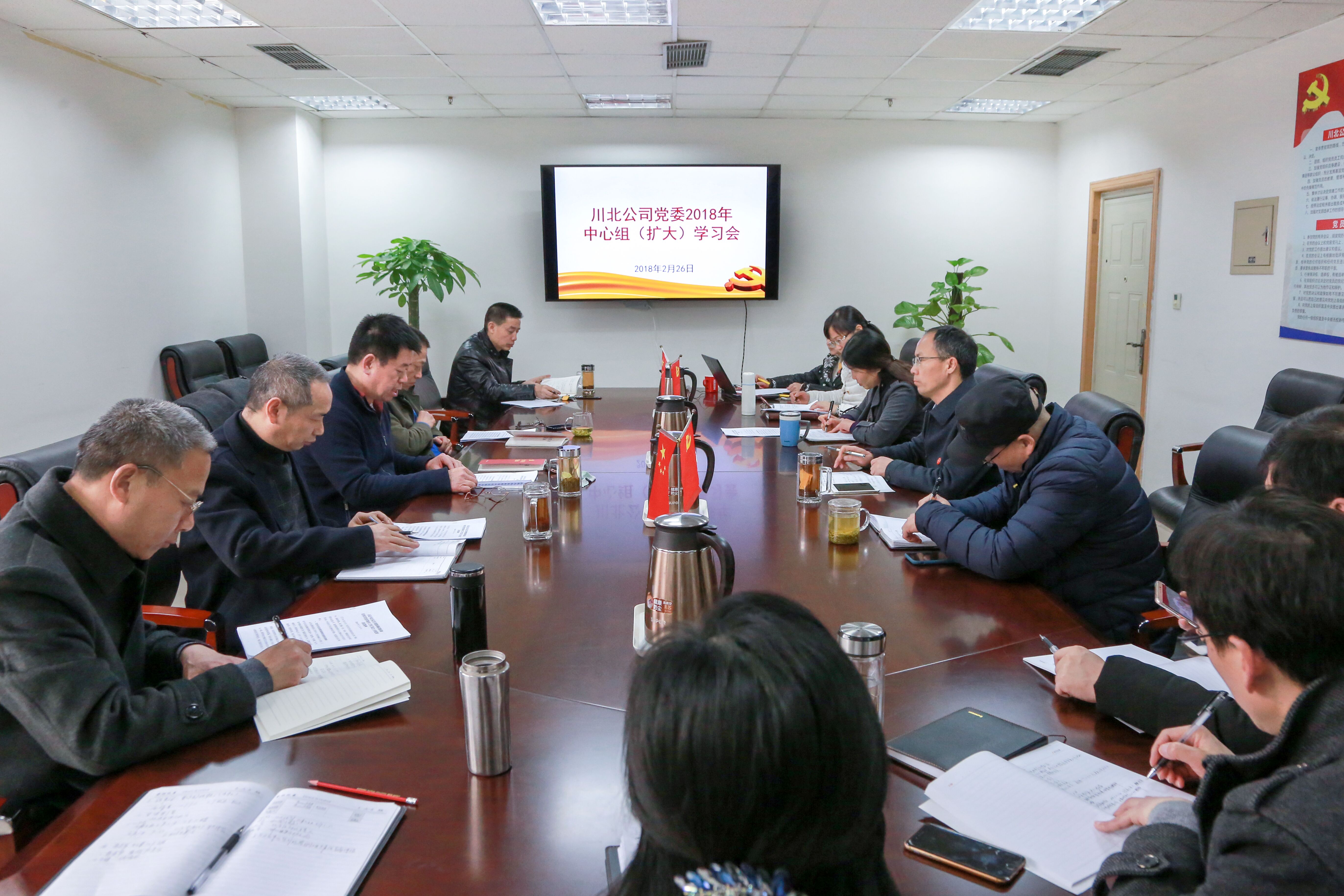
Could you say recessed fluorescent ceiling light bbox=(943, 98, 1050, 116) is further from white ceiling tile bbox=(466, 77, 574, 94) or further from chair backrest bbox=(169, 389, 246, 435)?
chair backrest bbox=(169, 389, 246, 435)

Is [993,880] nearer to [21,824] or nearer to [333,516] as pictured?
[21,824]

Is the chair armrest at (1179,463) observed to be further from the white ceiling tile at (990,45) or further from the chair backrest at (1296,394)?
the white ceiling tile at (990,45)

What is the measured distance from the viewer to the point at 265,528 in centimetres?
217

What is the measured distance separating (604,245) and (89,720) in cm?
615

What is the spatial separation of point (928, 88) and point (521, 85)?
260 centimetres

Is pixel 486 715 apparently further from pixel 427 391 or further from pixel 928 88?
pixel 928 88

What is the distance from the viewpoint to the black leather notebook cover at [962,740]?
122 cm

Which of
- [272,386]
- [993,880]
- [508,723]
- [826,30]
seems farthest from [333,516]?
[826,30]

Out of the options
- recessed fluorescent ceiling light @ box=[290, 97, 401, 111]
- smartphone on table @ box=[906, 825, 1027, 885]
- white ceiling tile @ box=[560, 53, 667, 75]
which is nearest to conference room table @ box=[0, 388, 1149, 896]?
smartphone on table @ box=[906, 825, 1027, 885]

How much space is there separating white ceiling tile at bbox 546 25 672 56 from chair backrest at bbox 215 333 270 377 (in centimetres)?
292

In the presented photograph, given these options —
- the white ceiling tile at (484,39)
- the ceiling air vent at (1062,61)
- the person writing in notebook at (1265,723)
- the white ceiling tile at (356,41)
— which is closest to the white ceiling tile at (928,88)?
the ceiling air vent at (1062,61)

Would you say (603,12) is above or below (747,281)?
above

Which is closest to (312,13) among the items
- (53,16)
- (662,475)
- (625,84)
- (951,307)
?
(53,16)

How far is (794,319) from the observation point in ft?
24.2
